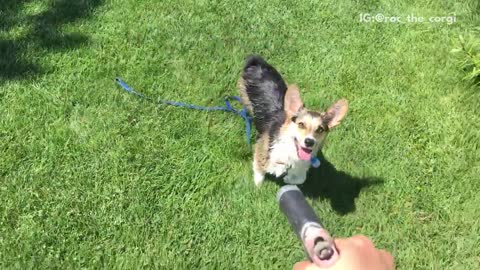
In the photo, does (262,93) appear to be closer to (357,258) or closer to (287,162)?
(287,162)

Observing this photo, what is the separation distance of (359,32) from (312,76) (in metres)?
0.98

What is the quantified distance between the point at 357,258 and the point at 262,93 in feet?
7.45

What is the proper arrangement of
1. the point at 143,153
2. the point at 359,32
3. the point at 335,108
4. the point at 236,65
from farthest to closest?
the point at 359,32 < the point at 236,65 < the point at 143,153 < the point at 335,108

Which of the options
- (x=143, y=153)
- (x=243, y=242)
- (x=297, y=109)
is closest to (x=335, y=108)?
(x=297, y=109)

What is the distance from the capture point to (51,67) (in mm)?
4844

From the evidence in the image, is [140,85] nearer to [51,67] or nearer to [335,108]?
[51,67]

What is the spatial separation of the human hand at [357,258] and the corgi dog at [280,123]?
3.91ft

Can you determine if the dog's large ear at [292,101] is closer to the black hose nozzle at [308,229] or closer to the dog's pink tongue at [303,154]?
the dog's pink tongue at [303,154]

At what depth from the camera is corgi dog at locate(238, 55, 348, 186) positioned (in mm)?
3621

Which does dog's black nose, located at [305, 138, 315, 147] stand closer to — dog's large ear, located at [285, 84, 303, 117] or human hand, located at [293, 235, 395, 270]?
dog's large ear, located at [285, 84, 303, 117]

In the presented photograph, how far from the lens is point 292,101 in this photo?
3.73 m

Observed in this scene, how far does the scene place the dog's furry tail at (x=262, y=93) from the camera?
427cm

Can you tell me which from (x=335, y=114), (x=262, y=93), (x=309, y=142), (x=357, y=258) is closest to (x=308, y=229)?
(x=357, y=258)

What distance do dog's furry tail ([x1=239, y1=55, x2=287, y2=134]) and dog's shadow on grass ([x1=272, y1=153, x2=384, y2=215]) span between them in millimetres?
494
